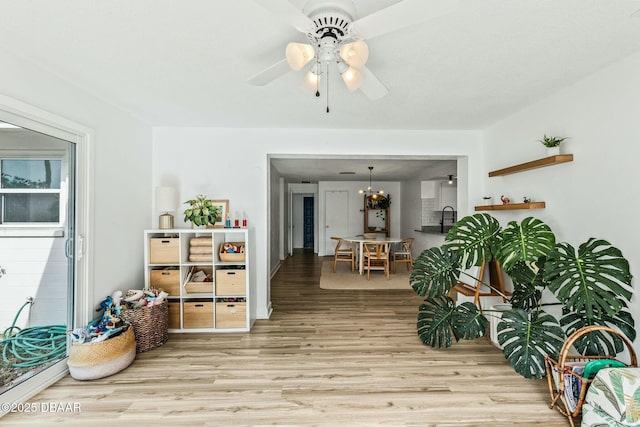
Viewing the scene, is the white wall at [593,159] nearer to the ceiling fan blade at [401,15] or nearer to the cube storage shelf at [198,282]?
the ceiling fan blade at [401,15]

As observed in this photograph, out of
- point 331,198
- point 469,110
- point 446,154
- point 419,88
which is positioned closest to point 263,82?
point 419,88

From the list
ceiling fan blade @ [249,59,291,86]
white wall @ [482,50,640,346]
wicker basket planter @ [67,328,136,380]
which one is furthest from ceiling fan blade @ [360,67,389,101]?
wicker basket planter @ [67,328,136,380]

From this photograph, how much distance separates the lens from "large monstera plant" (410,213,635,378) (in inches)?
67.3

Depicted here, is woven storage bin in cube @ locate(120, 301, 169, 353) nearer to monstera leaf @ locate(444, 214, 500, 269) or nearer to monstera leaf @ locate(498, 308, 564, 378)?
monstera leaf @ locate(444, 214, 500, 269)

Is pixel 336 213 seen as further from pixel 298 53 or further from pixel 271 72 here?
pixel 298 53

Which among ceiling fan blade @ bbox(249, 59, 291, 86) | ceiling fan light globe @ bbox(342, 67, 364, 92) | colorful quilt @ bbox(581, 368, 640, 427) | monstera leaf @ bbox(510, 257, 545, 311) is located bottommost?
colorful quilt @ bbox(581, 368, 640, 427)

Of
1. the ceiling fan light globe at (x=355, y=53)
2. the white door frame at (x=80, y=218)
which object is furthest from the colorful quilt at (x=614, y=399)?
the white door frame at (x=80, y=218)

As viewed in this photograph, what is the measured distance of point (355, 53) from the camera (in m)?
1.41

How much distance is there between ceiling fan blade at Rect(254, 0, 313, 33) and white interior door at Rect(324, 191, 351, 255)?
7.10m

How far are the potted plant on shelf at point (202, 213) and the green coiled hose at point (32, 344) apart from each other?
4.34 feet

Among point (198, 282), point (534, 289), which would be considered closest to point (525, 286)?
point (534, 289)

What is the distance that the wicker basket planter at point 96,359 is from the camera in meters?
2.16

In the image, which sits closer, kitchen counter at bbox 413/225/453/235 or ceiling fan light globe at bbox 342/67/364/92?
ceiling fan light globe at bbox 342/67/364/92

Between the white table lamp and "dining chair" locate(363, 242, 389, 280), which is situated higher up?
the white table lamp
